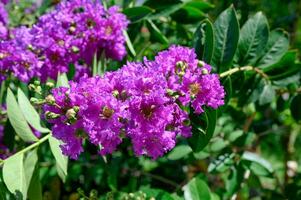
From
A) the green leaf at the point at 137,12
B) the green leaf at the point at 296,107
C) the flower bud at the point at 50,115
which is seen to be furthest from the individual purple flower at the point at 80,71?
the green leaf at the point at 296,107

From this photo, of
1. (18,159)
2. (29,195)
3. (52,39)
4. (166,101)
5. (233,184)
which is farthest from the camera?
(233,184)

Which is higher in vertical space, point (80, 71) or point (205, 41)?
point (205, 41)

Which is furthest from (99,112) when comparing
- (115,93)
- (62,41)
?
(62,41)

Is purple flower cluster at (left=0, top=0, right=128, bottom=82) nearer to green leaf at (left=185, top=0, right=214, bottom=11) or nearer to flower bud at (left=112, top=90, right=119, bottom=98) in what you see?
green leaf at (left=185, top=0, right=214, bottom=11)

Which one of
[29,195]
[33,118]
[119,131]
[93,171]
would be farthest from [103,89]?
[93,171]

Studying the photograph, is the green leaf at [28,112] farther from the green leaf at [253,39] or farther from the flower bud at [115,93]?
the green leaf at [253,39]

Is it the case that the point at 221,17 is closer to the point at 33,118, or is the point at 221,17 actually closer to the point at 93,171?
the point at 33,118

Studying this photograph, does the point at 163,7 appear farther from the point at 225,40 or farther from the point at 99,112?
the point at 99,112
